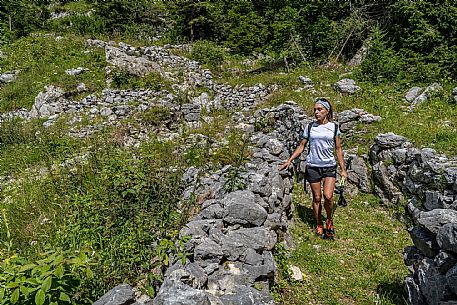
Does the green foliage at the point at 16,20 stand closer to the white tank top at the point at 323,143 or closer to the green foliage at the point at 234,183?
the green foliage at the point at 234,183

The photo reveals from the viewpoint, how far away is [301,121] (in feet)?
31.3

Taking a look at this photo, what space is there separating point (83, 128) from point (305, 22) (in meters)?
13.0

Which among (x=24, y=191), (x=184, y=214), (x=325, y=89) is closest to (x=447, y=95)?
(x=325, y=89)

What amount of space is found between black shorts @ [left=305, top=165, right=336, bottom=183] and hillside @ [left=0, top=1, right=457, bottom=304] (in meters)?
0.55

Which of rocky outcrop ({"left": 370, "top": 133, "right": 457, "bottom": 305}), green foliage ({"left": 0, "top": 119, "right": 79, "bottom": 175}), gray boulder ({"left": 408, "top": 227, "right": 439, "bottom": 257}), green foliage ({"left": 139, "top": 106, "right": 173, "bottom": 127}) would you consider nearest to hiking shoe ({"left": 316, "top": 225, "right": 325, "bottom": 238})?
rocky outcrop ({"left": 370, "top": 133, "right": 457, "bottom": 305})

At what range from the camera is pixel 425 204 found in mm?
5336

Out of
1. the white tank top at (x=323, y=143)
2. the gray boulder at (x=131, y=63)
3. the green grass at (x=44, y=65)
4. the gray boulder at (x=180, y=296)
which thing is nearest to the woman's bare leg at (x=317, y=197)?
the white tank top at (x=323, y=143)

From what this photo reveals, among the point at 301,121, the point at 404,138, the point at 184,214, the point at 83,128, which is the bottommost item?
the point at 83,128

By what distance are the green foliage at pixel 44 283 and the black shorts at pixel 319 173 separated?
13.2ft

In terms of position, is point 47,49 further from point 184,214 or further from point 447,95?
point 447,95

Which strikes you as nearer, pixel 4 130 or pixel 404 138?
pixel 404 138

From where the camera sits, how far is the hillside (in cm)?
319

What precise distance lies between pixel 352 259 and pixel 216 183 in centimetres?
255

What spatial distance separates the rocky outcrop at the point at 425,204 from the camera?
2.99 meters
